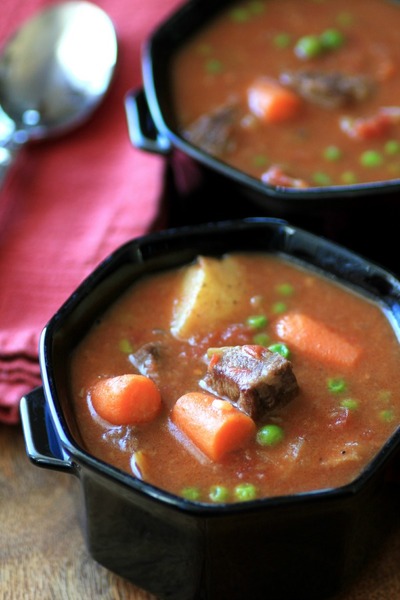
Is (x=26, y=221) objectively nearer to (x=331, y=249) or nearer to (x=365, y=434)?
(x=331, y=249)

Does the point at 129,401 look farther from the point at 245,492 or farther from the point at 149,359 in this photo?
the point at 245,492

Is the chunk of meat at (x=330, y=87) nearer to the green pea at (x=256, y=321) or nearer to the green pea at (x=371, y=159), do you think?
the green pea at (x=371, y=159)

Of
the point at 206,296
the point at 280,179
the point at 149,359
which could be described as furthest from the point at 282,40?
the point at 149,359

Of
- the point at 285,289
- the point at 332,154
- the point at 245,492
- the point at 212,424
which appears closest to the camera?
the point at 245,492

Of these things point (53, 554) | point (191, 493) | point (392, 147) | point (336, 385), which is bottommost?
point (53, 554)

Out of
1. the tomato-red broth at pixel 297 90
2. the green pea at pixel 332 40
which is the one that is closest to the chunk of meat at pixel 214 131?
the tomato-red broth at pixel 297 90

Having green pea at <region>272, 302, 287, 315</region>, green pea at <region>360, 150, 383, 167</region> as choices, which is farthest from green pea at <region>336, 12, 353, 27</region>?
green pea at <region>272, 302, 287, 315</region>
